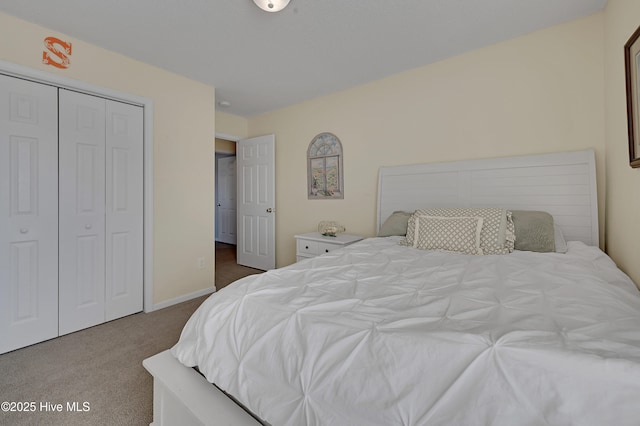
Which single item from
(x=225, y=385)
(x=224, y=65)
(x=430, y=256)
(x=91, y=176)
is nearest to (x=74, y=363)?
(x=91, y=176)

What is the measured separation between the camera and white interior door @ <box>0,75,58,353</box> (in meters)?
1.94

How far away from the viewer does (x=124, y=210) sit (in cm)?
254

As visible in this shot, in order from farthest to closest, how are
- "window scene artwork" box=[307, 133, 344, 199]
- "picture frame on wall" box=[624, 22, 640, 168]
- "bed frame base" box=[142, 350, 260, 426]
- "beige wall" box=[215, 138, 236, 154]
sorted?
"beige wall" box=[215, 138, 236, 154] < "window scene artwork" box=[307, 133, 344, 199] < "picture frame on wall" box=[624, 22, 640, 168] < "bed frame base" box=[142, 350, 260, 426]

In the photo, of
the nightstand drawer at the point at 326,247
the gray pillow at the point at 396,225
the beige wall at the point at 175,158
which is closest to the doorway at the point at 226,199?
the beige wall at the point at 175,158

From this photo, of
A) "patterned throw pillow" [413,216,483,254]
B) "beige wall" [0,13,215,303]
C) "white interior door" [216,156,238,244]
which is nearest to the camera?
"patterned throw pillow" [413,216,483,254]

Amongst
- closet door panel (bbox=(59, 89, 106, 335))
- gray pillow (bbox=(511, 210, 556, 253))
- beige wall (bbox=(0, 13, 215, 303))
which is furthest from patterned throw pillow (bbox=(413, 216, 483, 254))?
closet door panel (bbox=(59, 89, 106, 335))

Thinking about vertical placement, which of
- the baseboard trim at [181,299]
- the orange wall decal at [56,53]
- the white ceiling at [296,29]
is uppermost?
the white ceiling at [296,29]

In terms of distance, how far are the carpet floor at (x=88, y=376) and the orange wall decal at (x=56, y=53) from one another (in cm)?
214

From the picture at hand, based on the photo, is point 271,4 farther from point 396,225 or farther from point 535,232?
point 535,232

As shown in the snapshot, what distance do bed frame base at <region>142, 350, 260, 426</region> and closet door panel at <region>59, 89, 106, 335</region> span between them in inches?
66.4

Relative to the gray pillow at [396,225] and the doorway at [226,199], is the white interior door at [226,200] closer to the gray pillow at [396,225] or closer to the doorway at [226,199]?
the doorway at [226,199]

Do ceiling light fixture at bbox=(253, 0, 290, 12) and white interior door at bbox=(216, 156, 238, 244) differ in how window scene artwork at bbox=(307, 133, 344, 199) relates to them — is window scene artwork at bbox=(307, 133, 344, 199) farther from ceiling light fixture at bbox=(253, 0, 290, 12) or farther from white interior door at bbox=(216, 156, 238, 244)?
white interior door at bbox=(216, 156, 238, 244)

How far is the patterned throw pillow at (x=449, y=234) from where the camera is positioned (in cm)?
186

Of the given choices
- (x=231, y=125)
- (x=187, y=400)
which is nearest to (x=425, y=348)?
(x=187, y=400)
